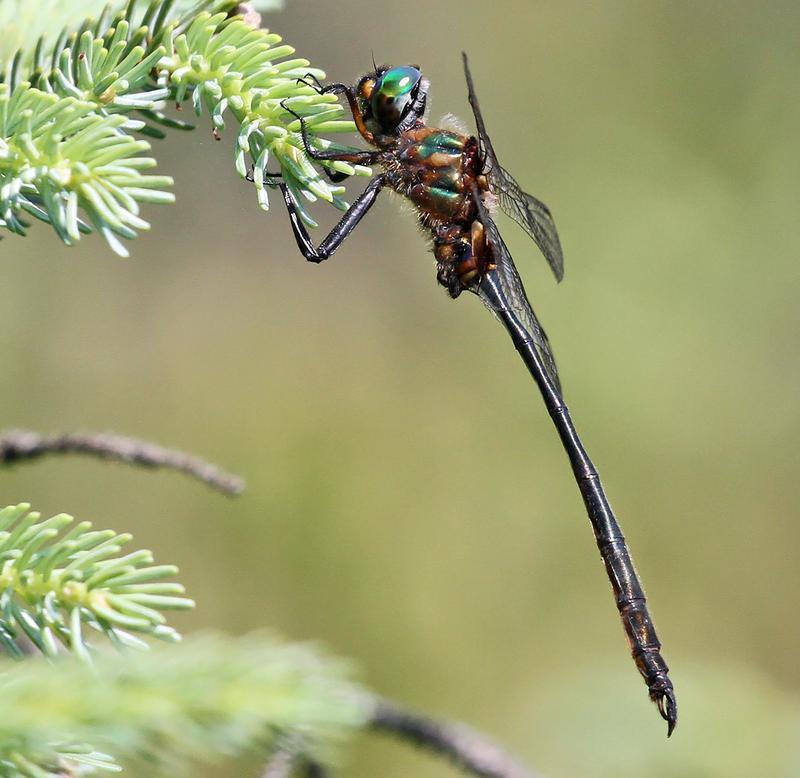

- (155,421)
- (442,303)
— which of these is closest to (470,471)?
(442,303)

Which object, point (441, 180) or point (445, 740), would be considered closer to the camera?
point (445, 740)

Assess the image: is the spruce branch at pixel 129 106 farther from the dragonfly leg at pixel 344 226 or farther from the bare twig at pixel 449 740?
the bare twig at pixel 449 740

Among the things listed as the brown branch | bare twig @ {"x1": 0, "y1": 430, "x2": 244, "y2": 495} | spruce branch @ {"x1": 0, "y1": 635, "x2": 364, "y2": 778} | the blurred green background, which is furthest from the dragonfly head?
the blurred green background

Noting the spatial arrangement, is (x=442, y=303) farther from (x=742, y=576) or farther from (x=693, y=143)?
(x=742, y=576)

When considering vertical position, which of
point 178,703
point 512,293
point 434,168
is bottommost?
point 178,703

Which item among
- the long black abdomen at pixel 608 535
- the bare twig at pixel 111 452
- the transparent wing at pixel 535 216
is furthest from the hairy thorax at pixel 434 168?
the bare twig at pixel 111 452

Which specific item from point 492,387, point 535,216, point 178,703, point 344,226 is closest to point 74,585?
point 178,703

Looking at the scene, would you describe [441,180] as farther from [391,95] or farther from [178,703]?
[178,703]
